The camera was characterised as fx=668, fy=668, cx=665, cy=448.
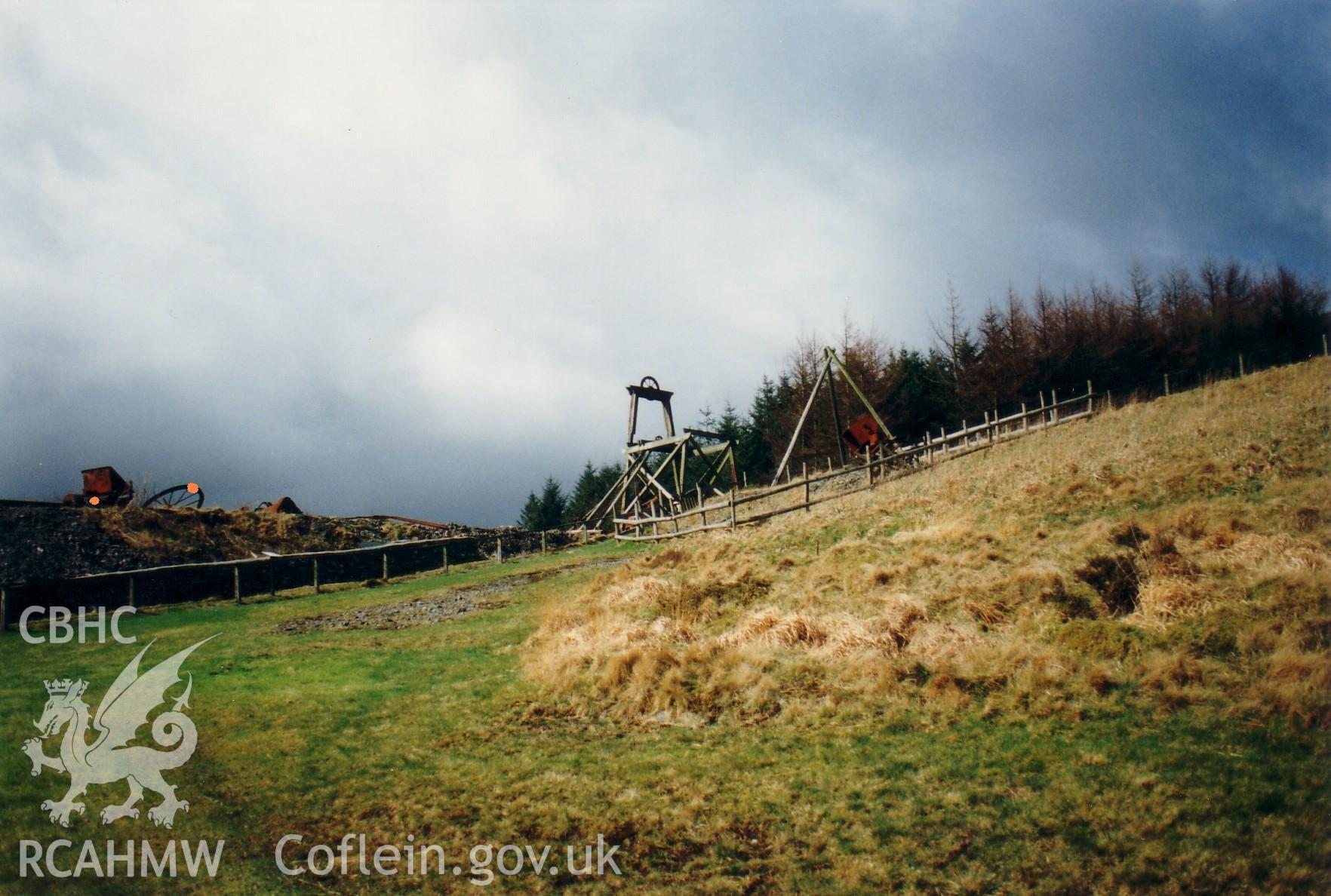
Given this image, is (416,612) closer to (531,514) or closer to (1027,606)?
(1027,606)

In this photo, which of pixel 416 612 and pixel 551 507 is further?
pixel 551 507

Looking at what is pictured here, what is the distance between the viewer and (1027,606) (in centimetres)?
943

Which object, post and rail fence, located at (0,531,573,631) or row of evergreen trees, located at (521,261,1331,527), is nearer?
post and rail fence, located at (0,531,573,631)

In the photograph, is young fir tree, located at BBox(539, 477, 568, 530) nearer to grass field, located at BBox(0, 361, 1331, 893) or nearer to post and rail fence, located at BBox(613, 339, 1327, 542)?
→ post and rail fence, located at BBox(613, 339, 1327, 542)

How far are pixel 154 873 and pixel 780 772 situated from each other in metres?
5.31

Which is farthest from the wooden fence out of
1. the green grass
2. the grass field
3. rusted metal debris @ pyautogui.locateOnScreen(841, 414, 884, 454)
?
the green grass

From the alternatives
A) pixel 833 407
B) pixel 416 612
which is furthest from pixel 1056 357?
pixel 416 612

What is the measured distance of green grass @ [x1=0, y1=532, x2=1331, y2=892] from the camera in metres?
4.77

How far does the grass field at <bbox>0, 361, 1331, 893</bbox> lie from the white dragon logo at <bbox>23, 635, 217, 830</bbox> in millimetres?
160

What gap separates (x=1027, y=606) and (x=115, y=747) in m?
11.1

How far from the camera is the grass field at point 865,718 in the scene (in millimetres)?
5055

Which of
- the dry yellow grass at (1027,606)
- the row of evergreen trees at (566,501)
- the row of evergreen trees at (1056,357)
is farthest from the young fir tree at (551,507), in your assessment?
the dry yellow grass at (1027,606)

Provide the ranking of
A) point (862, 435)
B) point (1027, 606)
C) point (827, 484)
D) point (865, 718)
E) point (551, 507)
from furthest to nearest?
point (551, 507) → point (862, 435) → point (827, 484) → point (1027, 606) → point (865, 718)

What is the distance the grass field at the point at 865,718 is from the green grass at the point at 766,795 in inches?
1.2
